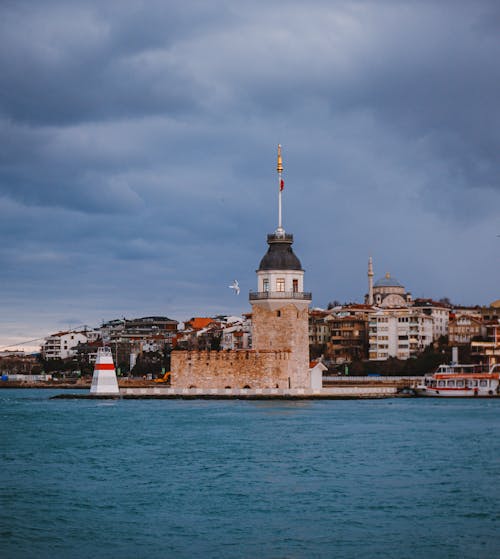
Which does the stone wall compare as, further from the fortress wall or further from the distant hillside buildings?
the distant hillside buildings

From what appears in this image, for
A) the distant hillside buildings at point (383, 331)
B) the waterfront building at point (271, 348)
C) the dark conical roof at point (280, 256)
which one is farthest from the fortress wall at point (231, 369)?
the distant hillside buildings at point (383, 331)

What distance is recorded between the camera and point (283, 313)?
149ft

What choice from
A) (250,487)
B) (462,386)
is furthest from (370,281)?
(250,487)

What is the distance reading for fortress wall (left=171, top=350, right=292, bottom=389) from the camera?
1772 inches

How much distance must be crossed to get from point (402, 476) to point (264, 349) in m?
24.1

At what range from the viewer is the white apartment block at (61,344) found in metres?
117

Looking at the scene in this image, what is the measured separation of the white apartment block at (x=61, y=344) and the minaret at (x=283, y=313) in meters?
72.3

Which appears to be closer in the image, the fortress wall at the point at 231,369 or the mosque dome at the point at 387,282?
the fortress wall at the point at 231,369

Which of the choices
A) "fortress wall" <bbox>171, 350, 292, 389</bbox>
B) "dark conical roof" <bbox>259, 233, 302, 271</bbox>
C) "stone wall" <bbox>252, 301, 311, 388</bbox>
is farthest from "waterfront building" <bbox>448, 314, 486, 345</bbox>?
"fortress wall" <bbox>171, 350, 292, 389</bbox>

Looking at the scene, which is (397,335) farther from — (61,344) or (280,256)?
(61,344)

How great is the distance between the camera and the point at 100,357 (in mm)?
45719

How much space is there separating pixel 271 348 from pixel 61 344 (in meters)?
74.8

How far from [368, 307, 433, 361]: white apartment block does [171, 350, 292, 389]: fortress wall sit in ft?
124

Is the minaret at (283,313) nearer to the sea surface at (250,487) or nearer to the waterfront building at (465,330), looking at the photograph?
the sea surface at (250,487)
